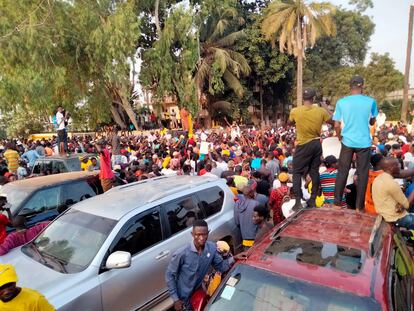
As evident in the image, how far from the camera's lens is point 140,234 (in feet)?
12.9

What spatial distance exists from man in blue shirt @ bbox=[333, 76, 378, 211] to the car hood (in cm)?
331

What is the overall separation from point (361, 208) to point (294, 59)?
2919cm

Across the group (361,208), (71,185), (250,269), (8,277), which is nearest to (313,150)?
(361,208)

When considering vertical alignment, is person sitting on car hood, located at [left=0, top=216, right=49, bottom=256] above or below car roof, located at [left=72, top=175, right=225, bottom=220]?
below

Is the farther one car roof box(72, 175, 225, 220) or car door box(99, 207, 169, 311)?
car roof box(72, 175, 225, 220)

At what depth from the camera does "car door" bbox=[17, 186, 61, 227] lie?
549 cm

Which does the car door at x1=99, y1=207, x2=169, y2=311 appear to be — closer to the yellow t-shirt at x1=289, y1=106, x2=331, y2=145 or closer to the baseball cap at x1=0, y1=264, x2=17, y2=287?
the baseball cap at x1=0, y1=264, x2=17, y2=287

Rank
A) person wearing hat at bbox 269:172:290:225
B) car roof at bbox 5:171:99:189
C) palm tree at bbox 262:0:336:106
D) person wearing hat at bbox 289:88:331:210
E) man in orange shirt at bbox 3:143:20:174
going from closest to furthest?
person wearing hat at bbox 289:88:331:210 → person wearing hat at bbox 269:172:290:225 → car roof at bbox 5:171:99:189 → man in orange shirt at bbox 3:143:20:174 → palm tree at bbox 262:0:336:106

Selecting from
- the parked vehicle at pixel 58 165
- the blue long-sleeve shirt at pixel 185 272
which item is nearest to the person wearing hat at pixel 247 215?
the blue long-sleeve shirt at pixel 185 272

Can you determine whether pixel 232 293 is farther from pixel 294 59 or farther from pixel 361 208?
pixel 294 59

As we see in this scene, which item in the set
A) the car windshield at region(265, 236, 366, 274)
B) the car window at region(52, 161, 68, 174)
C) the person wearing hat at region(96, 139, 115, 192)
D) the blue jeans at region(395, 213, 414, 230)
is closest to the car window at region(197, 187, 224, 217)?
the car windshield at region(265, 236, 366, 274)

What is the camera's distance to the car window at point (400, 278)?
232 cm

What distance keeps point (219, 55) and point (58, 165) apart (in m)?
19.4

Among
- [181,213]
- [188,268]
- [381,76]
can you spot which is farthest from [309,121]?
[381,76]
